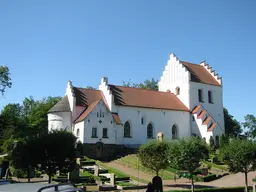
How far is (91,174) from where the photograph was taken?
33.7 meters

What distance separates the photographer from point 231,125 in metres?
78.6

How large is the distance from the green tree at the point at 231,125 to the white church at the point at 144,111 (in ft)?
58.1

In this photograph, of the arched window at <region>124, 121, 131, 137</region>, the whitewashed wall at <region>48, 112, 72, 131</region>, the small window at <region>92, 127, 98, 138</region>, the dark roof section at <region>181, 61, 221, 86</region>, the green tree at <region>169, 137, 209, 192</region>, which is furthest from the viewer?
the dark roof section at <region>181, 61, 221, 86</region>

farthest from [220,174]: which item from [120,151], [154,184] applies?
[154,184]

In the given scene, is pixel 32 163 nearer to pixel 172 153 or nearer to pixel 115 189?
pixel 115 189

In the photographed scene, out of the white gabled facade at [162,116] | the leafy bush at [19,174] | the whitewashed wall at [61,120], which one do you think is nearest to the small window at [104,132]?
the white gabled facade at [162,116]

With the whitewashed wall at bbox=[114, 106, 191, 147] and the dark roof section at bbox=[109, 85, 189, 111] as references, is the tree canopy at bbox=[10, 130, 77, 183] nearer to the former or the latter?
the whitewashed wall at bbox=[114, 106, 191, 147]

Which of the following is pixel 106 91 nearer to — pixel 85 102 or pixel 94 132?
pixel 85 102

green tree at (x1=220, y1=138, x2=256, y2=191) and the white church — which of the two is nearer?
green tree at (x1=220, y1=138, x2=256, y2=191)

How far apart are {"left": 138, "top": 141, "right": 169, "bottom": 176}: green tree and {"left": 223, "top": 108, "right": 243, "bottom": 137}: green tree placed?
1959 inches

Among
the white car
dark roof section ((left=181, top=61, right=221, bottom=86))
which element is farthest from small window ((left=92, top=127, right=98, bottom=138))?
the white car

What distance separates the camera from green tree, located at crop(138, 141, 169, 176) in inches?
1201

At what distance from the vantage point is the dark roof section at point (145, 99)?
50656 millimetres

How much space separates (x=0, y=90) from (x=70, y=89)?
429 inches
